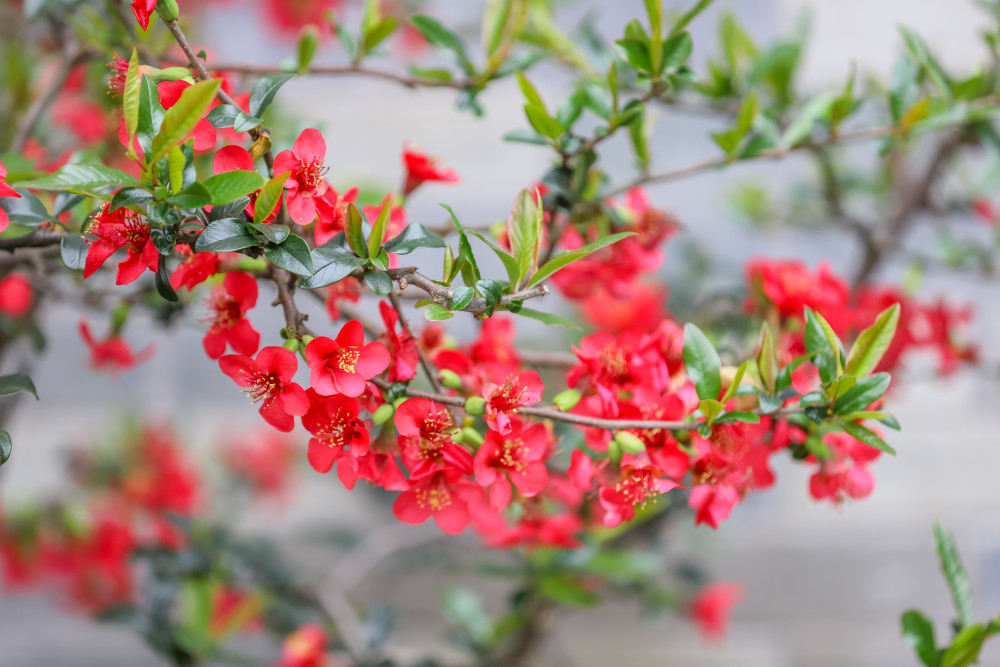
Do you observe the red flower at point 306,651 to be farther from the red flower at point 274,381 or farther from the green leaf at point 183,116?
the green leaf at point 183,116

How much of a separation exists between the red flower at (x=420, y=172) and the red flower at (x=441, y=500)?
0.70 ft

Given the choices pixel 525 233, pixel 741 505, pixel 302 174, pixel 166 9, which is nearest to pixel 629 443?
pixel 525 233

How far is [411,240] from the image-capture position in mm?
410

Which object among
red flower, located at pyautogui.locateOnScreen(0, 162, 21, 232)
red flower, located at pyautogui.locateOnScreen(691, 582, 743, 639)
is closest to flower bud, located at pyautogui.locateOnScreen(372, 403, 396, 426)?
red flower, located at pyautogui.locateOnScreen(0, 162, 21, 232)

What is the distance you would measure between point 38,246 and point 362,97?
132 centimetres

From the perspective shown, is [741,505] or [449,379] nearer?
[449,379]

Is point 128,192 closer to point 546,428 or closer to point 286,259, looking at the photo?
point 286,259

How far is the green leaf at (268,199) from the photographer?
0.36 meters

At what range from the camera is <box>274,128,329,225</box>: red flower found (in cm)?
39

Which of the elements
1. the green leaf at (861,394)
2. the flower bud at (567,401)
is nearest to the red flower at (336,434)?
the flower bud at (567,401)

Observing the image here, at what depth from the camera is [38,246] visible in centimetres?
44

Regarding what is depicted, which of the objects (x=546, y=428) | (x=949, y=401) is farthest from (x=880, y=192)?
(x=546, y=428)

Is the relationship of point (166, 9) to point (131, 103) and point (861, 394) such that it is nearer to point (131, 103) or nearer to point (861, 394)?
point (131, 103)

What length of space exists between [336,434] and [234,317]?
10 centimetres
